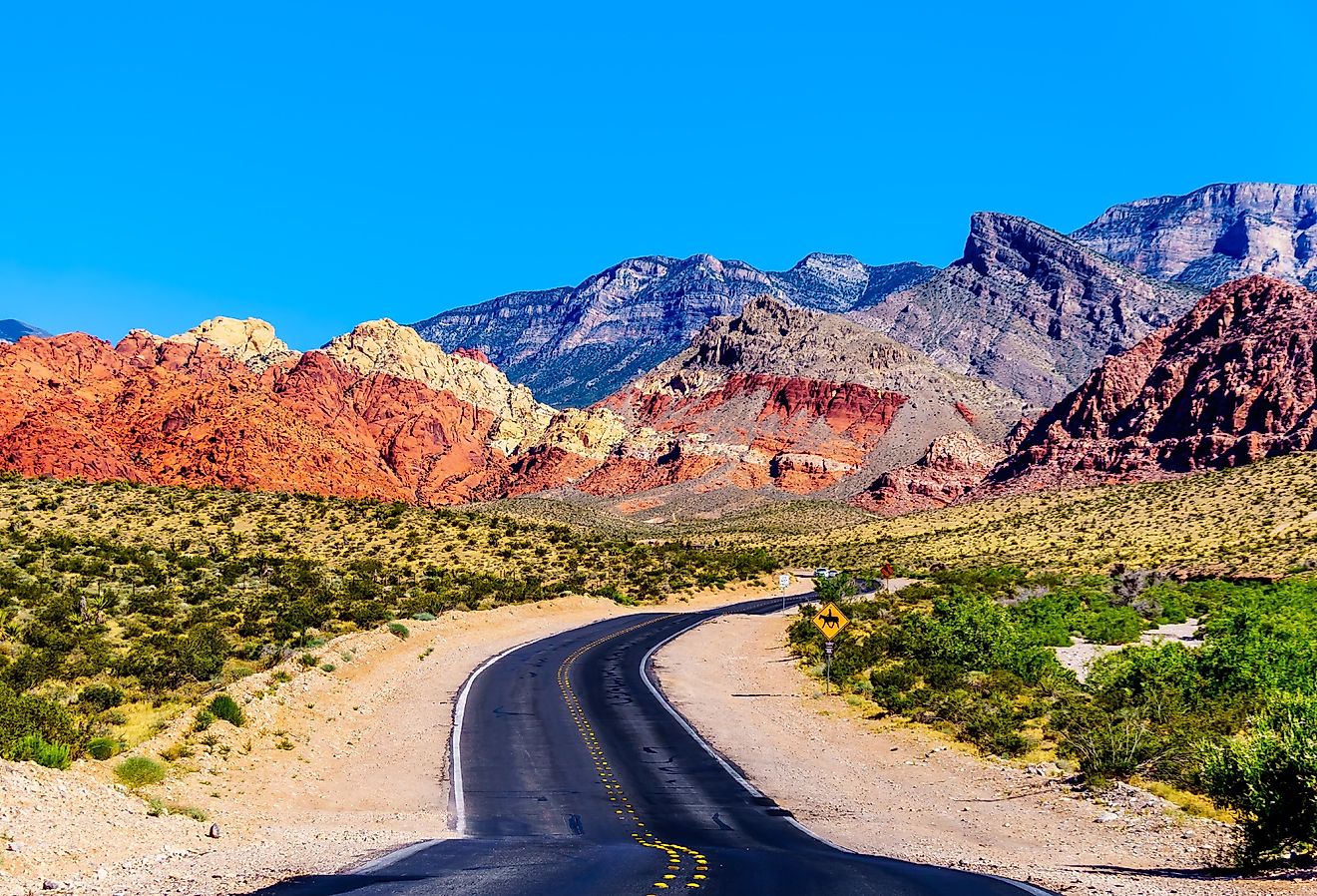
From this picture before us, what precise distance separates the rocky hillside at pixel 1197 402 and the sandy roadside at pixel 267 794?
353 feet

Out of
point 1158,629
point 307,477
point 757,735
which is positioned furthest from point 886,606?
point 307,477

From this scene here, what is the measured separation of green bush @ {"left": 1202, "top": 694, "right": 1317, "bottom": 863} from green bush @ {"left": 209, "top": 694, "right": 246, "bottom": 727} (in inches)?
756

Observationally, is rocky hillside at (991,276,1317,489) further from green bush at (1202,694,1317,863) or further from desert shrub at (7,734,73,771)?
desert shrub at (7,734,73,771)

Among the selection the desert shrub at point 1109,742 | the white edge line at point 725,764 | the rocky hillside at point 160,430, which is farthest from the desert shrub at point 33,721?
the rocky hillside at point 160,430

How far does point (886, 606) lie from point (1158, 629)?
42.1 feet

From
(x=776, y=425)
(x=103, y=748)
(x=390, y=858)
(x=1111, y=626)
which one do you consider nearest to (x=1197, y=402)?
(x=776, y=425)

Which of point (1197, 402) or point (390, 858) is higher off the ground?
point (1197, 402)

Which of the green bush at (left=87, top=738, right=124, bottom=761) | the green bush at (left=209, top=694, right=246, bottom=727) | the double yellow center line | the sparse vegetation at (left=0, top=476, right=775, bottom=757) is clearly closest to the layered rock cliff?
the sparse vegetation at (left=0, top=476, right=775, bottom=757)

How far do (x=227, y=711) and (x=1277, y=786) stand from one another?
20.0 metres

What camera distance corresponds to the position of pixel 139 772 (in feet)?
53.3

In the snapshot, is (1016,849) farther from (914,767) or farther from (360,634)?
(360,634)

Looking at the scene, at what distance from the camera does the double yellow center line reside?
11312 millimetres

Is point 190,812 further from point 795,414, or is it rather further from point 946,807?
point 795,414

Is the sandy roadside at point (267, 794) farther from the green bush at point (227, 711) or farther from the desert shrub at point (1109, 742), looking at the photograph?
the desert shrub at point (1109, 742)
